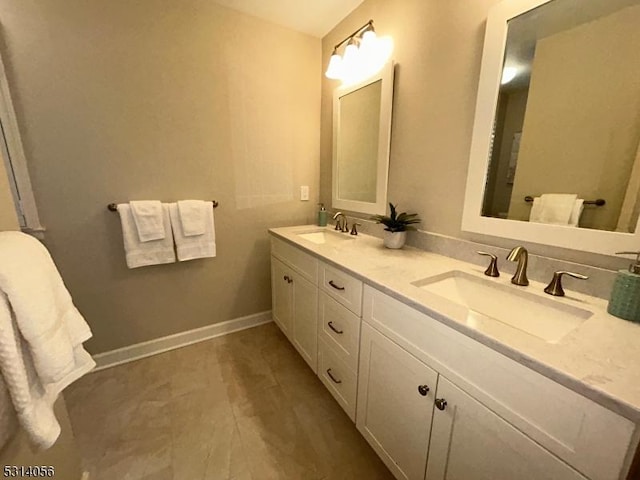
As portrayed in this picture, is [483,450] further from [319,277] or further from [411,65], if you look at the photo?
[411,65]

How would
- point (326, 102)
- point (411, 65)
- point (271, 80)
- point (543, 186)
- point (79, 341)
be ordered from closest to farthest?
1. point (79, 341)
2. point (543, 186)
3. point (411, 65)
4. point (271, 80)
5. point (326, 102)

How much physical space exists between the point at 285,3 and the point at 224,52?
1.60 ft

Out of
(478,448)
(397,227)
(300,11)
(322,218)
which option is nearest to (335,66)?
(300,11)

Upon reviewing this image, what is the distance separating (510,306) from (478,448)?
1.60ft

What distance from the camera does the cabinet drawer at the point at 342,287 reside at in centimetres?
111

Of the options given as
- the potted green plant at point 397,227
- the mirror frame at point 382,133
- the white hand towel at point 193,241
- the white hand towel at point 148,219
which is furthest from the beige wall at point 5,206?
the mirror frame at point 382,133

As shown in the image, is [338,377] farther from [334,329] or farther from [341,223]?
[341,223]

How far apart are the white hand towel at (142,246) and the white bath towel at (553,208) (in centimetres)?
193

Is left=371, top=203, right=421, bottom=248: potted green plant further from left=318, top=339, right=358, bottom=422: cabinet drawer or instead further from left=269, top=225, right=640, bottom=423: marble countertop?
left=318, top=339, right=358, bottom=422: cabinet drawer

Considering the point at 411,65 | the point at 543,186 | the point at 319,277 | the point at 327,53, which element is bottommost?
the point at 319,277

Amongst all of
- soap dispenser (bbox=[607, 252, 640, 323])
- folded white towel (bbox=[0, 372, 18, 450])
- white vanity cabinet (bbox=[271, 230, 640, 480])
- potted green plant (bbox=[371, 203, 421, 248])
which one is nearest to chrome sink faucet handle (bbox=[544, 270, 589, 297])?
soap dispenser (bbox=[607, 252, 640, 323])

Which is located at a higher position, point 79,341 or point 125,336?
point 79,341

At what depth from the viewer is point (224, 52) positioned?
1.72 m

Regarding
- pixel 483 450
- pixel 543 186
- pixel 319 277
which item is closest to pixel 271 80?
pixel 319 277
